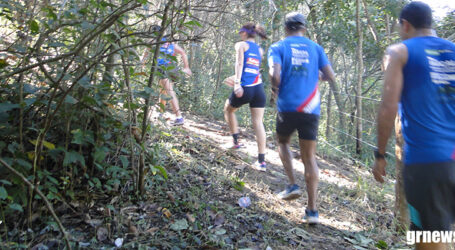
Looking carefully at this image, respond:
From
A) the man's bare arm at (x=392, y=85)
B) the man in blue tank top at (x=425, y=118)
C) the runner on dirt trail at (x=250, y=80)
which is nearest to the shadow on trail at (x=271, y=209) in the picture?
the runner on dirt trail at (x=250, y=80)

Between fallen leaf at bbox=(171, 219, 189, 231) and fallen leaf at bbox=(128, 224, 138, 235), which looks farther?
fallen leaf at bbox=(171, 219, 189, 231)

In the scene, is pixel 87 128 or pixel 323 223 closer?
pixel 87 128

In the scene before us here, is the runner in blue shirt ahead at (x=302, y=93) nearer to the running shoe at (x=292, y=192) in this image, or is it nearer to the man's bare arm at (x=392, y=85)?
the running shoe at (x=292, y=192)

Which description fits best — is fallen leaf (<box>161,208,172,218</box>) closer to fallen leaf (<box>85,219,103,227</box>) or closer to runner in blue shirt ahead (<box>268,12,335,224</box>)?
fallen leaf (<box>85,219,103,227</box>)

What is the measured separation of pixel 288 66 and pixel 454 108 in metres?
1.55

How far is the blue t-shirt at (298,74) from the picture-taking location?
319cm

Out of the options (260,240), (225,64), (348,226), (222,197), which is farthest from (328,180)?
(225,64)

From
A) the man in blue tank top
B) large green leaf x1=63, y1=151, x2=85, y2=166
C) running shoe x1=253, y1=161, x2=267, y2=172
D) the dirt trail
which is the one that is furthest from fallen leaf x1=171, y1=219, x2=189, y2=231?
running shoe x1=253, y1=161, x2=267, y2=172

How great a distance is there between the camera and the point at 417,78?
1971 mm

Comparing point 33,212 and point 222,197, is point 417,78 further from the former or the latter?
point 33,212

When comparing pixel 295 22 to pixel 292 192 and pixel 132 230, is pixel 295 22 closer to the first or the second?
pixel 292 192

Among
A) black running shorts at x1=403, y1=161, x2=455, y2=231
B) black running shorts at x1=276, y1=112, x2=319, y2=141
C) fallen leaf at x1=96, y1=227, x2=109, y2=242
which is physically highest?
black running shorts at x1=276, y1=112, x2=319, y2=141

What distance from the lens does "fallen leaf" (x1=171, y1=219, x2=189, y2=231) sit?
98.0 inches

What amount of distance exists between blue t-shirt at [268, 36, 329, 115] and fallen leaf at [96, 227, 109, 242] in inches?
75.3
